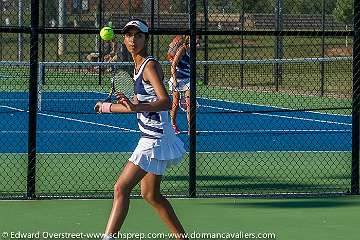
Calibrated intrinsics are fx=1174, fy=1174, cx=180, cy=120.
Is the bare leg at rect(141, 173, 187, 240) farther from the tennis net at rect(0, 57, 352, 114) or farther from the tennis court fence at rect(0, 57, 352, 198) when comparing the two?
the tennis net at rect(0, 57, 352, 114)

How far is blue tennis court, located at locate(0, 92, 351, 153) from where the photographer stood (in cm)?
1652

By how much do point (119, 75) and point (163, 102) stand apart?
0.58m

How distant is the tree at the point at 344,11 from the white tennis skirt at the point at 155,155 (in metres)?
15.5

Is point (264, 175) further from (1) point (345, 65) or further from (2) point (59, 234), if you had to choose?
(1) point (345, 65)

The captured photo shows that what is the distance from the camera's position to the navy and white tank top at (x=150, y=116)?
852 centimetres

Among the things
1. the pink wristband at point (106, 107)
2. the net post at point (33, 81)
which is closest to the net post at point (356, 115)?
the net post at point (33, 81)

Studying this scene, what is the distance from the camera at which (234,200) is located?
11.6 m

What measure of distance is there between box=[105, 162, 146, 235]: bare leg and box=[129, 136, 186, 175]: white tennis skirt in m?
0.06

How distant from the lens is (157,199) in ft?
28.2

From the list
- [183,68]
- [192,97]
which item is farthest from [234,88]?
[192,97]

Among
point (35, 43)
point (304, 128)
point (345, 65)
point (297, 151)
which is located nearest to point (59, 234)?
point (35, 43)

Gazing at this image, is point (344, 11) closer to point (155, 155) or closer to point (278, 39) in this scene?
point (278, 39)

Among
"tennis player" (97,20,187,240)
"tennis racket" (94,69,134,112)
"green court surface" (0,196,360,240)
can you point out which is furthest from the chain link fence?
"tennis player" (97,20,187,240)

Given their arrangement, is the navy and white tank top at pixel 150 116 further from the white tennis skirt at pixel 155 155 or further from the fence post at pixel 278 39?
the fence post at pixel 278 39
